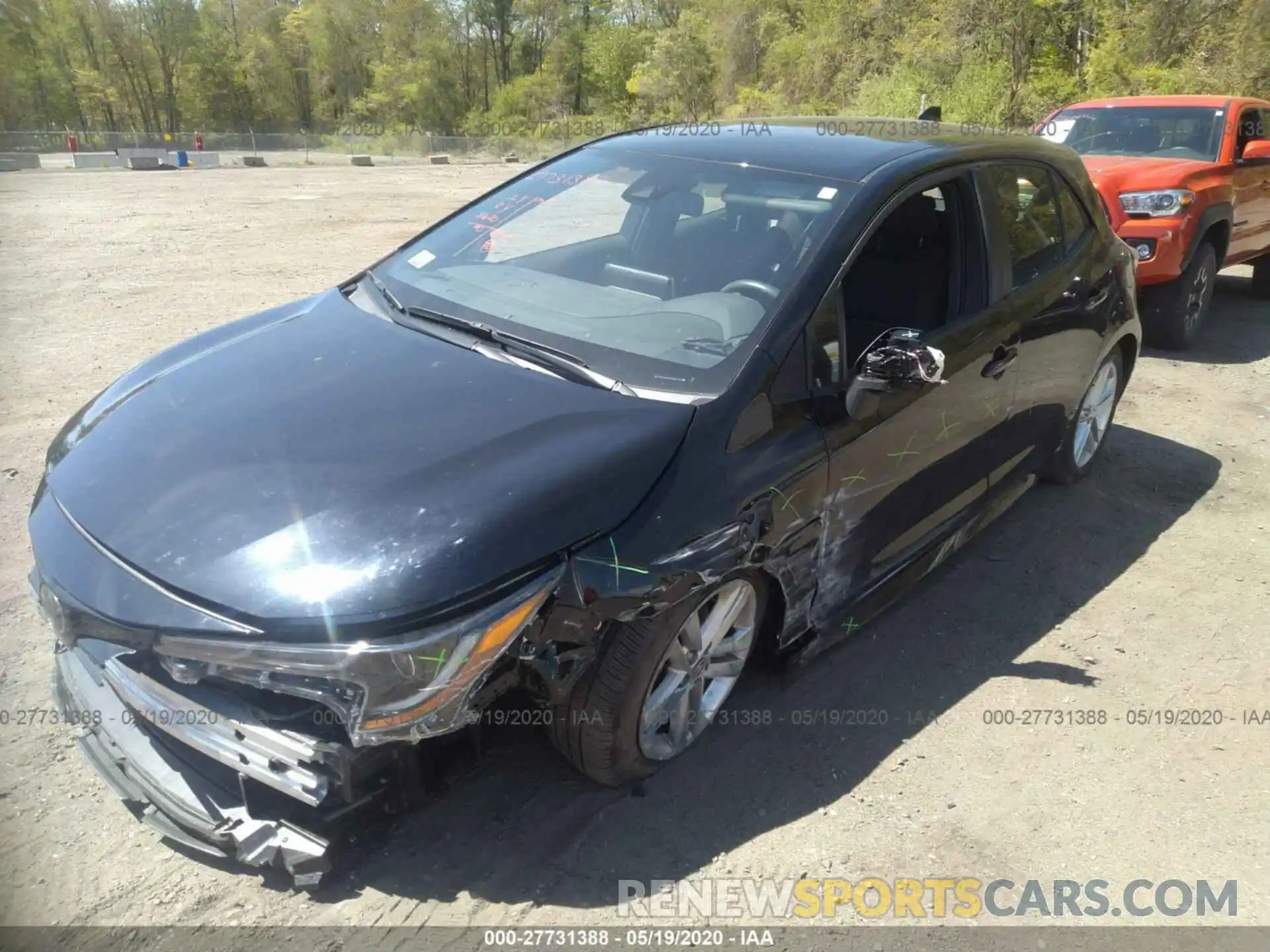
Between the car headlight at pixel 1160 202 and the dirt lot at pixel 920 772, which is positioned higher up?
the car headlight at pixel 1160 202

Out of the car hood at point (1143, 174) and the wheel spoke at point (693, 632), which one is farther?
the car hood at point (1143, 174)

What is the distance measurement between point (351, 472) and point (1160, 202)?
6.78 m

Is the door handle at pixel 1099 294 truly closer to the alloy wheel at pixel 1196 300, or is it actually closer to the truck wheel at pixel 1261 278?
the alloy wheel at pixel 1196 300

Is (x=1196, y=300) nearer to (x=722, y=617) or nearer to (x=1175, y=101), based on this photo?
(x=1175, y=101)

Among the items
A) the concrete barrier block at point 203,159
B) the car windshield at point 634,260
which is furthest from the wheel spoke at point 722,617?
the concrete barrier block at point 203,159

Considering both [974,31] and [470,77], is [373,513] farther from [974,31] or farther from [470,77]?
[470,77]

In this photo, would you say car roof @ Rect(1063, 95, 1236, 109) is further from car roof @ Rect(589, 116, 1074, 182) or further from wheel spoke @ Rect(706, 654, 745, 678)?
wheel spoke @ Rect(706, 654, 745, 678)

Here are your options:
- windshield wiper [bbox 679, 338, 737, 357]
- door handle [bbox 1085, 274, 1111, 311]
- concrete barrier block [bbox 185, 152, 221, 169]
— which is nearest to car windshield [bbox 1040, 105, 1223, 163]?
door handle [bbox 1085, 274, 1111, 311]

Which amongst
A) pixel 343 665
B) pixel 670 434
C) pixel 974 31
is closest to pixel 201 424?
pixel 343 665

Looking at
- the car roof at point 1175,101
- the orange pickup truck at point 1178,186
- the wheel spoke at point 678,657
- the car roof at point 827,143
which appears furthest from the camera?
the car roof at point 1175,101

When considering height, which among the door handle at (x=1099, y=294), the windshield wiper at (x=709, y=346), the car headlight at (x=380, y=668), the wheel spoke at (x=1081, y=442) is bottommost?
the wheel spoke at (x=1081, y=442)

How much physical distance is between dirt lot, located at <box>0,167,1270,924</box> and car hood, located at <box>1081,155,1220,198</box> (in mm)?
2574

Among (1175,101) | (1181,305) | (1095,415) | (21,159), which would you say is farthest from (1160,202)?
(21,159)

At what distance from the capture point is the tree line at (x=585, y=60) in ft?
67.2
